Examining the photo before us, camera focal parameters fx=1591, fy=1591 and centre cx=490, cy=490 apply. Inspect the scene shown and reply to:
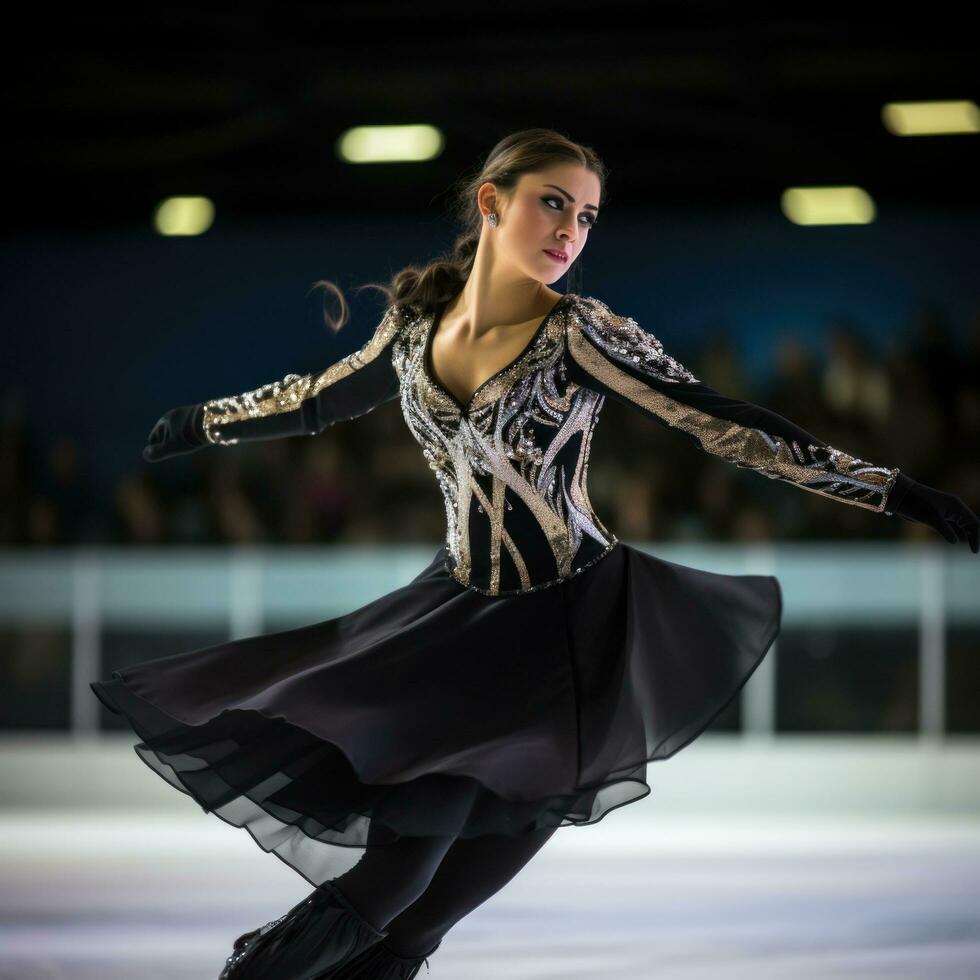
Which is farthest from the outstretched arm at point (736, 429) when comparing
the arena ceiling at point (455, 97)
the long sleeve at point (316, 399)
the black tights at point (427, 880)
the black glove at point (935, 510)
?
the arena ceiling at point (455, 97)

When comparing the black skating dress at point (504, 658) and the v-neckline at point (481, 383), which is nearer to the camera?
the black skating dress at point (504, 658)

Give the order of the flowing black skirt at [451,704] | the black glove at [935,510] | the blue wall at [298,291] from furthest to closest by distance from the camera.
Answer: the blue wall at [298,291] → the black glove at [935,510] → the flowing black skirt at [451,704]

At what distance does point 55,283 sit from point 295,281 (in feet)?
3.79

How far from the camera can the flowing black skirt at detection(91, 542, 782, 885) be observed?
6.26 ft

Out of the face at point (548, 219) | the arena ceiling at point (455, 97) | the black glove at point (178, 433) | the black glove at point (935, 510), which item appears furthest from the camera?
the arena ceiling at point (455, 97)

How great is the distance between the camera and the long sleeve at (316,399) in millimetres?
2420

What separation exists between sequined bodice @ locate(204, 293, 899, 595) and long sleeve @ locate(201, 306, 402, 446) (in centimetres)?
12

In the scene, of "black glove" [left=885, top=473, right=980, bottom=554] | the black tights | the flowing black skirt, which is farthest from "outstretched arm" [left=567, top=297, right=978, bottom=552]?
the black tights

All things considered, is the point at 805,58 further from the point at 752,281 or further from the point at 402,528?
the point at 402,528

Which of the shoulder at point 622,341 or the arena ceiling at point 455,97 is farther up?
the arena ceiling at point 455,97

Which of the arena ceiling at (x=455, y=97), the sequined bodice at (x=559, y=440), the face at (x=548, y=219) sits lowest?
the sequined bodice at (x=559, y=440)

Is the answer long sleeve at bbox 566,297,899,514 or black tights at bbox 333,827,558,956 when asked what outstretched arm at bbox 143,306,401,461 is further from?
black tights at bbox 333,827,558,956

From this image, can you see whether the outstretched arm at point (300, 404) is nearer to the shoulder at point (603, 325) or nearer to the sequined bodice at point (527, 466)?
the sequined bodice at point (527, 466)

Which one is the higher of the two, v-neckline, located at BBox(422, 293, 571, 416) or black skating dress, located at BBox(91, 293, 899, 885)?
v-neckline, located at BBox(422, 293, 571, 416)
